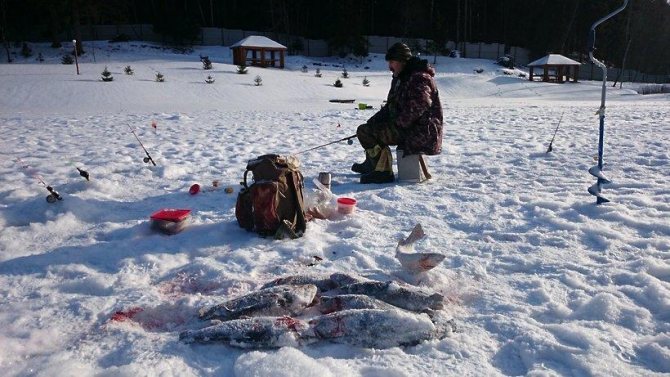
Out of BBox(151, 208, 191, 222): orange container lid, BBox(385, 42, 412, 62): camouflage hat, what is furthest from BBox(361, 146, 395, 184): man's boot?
BBox(151, 208, 191, 222): orange container lid

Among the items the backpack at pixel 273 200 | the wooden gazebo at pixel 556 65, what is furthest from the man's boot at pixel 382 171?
the wooden gazebo at pixel 556 65

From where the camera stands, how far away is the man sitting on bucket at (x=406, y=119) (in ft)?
17.2

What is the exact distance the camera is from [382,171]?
564cm

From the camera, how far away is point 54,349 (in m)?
2.31

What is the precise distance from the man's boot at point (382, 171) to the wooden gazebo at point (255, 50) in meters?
23.3

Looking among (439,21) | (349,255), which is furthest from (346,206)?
(439,21)

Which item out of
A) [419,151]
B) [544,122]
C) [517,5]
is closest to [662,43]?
[517,5]

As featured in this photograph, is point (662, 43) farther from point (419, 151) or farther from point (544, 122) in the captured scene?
point (419, 151)

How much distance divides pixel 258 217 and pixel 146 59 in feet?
97.8

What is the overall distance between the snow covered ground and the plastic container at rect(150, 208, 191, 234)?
0.27 feet

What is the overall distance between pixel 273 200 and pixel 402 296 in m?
1.55

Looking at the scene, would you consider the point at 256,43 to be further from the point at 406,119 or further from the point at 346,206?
the point at 346,206

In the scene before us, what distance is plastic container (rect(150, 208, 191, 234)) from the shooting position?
3920 millimetres

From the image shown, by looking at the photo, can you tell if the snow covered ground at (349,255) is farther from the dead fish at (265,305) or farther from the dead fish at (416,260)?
the dead fish at (265,305)
